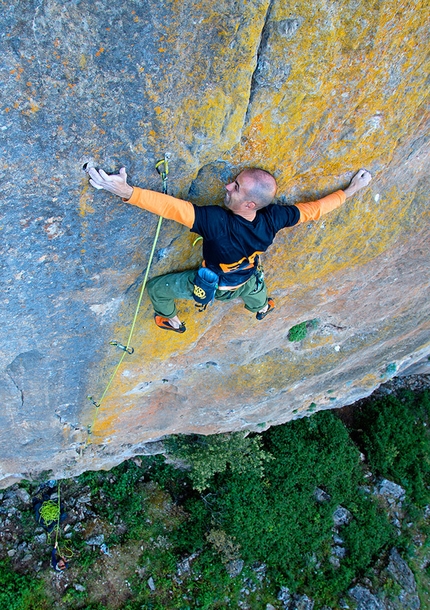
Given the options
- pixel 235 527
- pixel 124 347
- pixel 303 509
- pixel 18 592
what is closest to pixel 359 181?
pixel 124 347

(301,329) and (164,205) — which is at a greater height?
(301,329)

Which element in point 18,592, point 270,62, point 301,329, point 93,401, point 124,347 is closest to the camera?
point 270,62

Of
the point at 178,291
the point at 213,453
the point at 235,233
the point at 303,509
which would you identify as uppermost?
the point at 213,453

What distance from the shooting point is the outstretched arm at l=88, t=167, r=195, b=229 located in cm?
318

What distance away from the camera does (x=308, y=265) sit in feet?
16.0

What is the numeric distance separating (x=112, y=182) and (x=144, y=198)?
0.82 feet

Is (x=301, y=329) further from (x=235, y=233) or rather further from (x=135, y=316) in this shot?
(x=235, y=233)

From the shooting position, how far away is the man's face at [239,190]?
3.38 meters

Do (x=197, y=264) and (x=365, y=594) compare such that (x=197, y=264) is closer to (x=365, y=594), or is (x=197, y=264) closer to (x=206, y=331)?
(x=206, y=331)

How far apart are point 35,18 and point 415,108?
298 centimetres

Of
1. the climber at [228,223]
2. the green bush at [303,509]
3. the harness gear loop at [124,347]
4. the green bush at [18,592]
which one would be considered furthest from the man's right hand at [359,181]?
the green bush at [18,592]

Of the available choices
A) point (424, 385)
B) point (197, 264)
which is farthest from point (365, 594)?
point (197, 264)

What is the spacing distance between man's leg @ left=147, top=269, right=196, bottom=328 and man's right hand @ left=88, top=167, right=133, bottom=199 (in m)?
1.11

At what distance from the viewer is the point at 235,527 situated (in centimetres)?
1073
